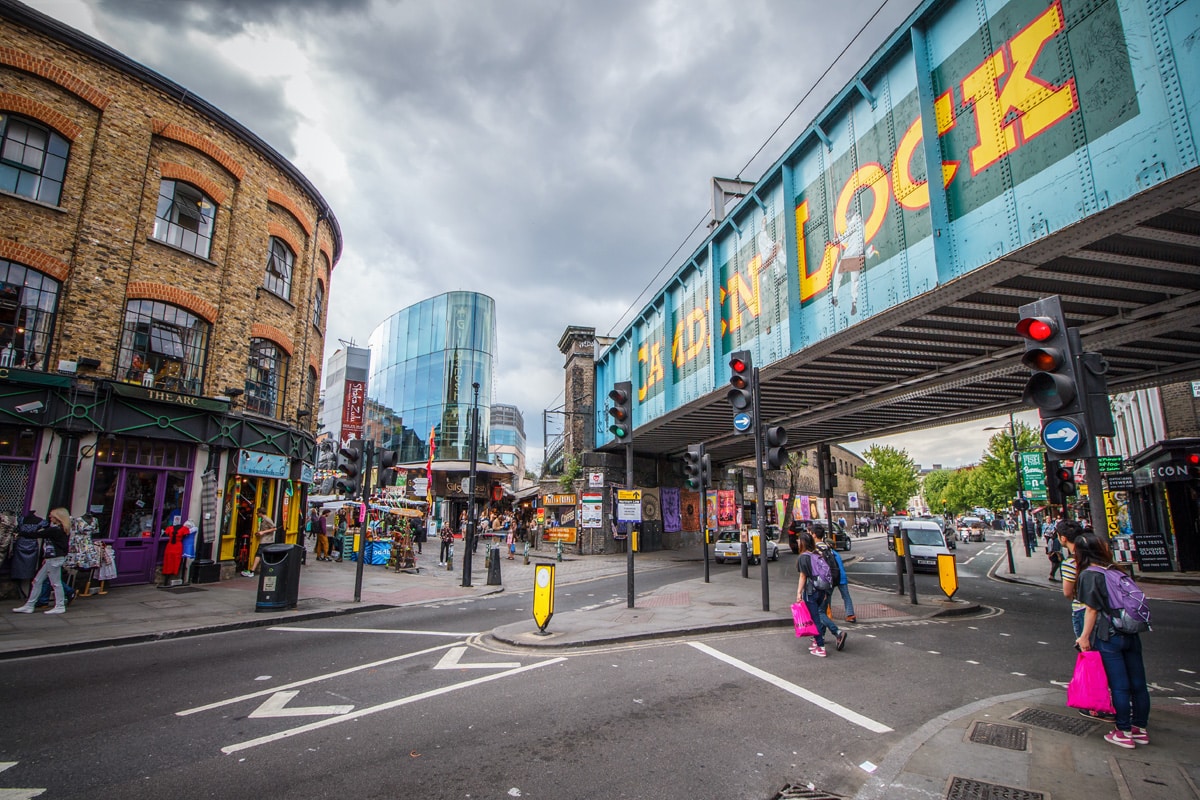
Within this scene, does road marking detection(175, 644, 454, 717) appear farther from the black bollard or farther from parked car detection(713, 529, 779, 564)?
parked car detection(713, 529, 779, 564)

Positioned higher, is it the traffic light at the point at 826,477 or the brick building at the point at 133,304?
the brick building at the point at 133,304

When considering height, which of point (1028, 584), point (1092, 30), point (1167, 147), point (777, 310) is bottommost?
point (1028, 584)

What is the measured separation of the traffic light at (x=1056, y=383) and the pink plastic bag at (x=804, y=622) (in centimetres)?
402

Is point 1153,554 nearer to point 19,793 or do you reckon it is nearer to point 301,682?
point 301,682

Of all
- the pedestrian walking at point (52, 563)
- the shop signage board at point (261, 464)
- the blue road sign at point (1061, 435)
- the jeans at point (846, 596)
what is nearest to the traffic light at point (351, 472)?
the pedestrian walking at point (52, 563)

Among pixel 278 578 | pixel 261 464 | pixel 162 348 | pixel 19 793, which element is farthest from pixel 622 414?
pixel 162 348

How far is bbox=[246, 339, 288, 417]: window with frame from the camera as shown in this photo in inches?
643

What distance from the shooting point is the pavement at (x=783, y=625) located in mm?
3684

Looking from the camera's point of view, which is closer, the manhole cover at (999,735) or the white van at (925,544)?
the manhole cover at (999,735)

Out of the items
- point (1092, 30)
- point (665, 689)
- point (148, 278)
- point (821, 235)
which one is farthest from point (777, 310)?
point (148, 278)

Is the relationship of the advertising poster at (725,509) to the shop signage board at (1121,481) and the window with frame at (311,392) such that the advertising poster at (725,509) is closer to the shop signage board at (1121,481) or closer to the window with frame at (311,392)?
the shop signage board at (1121,481)

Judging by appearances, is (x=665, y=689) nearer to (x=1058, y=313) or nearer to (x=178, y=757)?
(x=178, y=757)

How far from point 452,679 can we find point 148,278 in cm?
1318

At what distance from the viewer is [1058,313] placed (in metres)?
4.64
